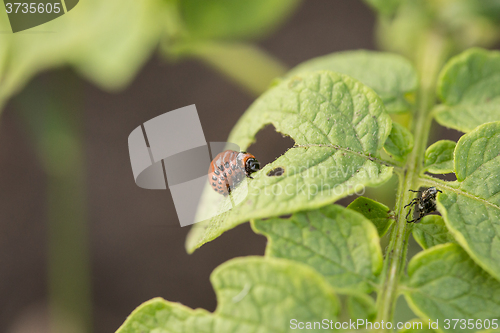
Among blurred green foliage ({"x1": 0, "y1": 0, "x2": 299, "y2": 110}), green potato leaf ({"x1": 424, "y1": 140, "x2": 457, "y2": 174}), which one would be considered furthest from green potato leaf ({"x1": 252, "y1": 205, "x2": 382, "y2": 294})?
blurred green foliage ({"x1": 0, "y1": 0, "x2": 299, "y2": 110})

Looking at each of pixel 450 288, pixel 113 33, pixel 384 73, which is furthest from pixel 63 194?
pixel 450 288

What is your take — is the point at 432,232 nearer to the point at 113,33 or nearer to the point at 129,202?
the point at 113,33

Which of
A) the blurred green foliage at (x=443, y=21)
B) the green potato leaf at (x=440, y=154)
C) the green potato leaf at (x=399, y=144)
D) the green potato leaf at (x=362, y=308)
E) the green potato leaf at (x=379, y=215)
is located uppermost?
the blurred green foliage at (x=443, y=21)

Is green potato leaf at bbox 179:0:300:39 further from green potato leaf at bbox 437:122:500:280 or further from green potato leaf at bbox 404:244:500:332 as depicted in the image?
A: green potato leaf at bbox 404:244:500:332

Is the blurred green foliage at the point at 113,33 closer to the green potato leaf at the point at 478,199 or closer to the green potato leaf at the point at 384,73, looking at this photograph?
the green potato leaf at the point at 384,73

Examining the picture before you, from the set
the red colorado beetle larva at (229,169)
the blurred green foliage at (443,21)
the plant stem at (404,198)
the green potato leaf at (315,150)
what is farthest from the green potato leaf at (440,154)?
the blurred green foliage at (443,21)
